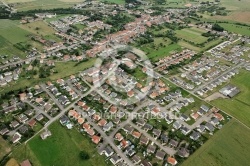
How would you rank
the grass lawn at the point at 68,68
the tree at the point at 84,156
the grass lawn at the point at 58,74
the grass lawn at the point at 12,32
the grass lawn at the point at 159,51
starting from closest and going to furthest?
1. the tree at the point at 84,156
2. the grass lawn at the point at 58,74
3. the grass lawn at the point at 68,68
4. the grass lawn at the point at 159,51
5. the grass lawn at the point at 12,32

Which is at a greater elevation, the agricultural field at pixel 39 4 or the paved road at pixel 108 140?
the agricultural field at pixel 39 4

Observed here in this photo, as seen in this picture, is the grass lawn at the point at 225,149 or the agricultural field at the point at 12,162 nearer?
the agricultural field at the point at 12,162

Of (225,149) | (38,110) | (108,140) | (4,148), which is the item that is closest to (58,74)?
(38,110)

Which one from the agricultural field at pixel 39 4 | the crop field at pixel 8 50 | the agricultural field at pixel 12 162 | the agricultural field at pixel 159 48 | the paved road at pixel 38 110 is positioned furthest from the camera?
the agricultural field at pixel 39 4

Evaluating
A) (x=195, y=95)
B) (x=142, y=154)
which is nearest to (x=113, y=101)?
(x=142, y=154)

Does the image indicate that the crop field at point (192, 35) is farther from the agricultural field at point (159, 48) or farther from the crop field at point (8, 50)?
the crop field at point (8, 50)

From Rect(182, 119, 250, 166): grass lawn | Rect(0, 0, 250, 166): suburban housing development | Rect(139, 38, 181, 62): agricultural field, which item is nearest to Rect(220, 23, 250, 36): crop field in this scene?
Rect(0, 0, 250, 166): suburban housing development

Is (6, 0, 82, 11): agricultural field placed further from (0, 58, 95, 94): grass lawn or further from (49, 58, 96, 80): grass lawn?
(0, 58, 95, 94): grass lawn

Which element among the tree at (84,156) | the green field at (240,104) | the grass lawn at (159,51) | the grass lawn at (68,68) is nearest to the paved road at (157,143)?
the tree at (84,156)

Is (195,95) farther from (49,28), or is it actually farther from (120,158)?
(49,28)
